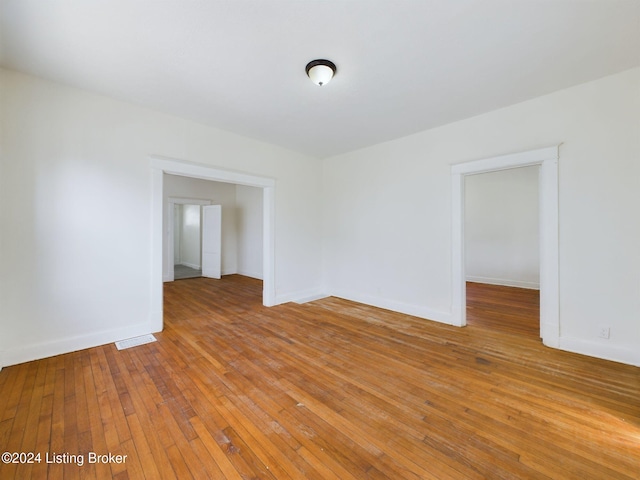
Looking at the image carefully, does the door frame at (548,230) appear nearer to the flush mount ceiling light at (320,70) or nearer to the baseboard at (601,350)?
the baseboard at (601,350)

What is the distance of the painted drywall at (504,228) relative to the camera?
19.2 ft

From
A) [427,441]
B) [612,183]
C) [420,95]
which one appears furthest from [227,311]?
[612,183]

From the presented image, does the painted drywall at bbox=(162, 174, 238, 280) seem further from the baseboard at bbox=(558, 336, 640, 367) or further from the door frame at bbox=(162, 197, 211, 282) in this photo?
the baseboard at bbox=(558, 336, 640, 367)

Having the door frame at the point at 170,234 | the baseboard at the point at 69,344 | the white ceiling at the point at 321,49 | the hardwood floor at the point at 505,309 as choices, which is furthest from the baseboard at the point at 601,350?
the door frame at the point at 170,234

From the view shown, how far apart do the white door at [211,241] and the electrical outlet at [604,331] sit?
7.03m

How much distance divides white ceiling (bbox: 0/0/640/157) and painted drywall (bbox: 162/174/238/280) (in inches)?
158

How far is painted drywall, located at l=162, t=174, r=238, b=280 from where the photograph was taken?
6.86 meters

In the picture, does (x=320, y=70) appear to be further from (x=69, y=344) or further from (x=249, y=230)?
(x=249, y=230)

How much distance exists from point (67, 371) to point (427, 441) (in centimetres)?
309

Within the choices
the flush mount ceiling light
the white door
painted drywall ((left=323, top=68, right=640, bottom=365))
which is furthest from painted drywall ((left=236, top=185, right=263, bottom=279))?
the flush mount ceiling light

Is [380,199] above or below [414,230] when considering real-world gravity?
above

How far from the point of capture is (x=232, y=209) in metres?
7.71

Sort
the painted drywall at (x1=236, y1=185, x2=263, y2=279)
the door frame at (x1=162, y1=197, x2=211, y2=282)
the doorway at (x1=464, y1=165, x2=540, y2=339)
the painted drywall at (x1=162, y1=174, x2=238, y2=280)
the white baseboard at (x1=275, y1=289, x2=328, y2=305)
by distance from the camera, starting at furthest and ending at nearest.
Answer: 1. the painted drywall at (x1=236, y1=185, x2=263, y2=279)
2. the painted drywall at (x1=162, y1=174, x2=238, y2=280)
3. the door frame at (x1=162, y1=197, x2=211, y2=282)
4. the doorway at (x1=464, y1=165, x2=540, y2=339)
5. the white baseboard at (x1=275, y1=289, x2=328, y2=305)

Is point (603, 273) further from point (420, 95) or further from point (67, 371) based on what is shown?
point (67, 371)
